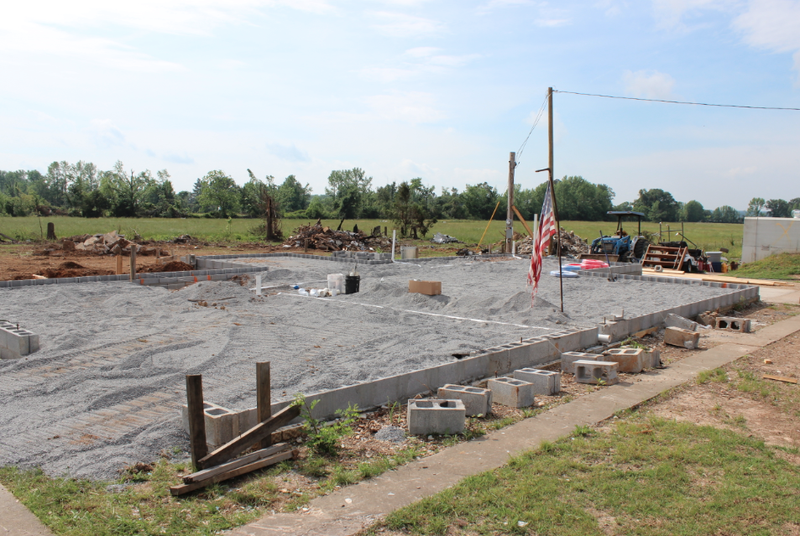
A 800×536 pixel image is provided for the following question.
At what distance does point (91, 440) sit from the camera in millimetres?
4234

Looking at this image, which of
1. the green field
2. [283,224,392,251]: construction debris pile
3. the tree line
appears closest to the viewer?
[283,224,392,251]: construction debris pile

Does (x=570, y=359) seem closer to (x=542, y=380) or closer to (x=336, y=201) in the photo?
(x=542, y=380)

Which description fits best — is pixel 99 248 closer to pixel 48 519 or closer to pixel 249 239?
pixel 249 239

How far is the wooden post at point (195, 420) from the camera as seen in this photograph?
3650 millimetres

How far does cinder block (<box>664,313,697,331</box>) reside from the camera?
29.7 ft

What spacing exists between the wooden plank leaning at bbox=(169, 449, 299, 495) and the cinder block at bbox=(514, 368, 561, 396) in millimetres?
→ 2742

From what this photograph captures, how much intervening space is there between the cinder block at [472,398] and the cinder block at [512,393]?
12.3 inches

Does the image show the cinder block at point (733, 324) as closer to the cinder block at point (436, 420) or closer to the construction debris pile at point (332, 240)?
the cinder block at point (436, 420)

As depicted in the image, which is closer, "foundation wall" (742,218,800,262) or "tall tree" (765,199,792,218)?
"foundation wall" (742,218,800,262)

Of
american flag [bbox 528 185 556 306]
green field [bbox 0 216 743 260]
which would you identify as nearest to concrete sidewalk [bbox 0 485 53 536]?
american flag [bbox 528 185 556 306]

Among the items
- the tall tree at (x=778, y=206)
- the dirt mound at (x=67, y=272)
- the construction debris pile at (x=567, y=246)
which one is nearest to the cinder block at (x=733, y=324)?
the construction debris pile at (x=567, y=246)

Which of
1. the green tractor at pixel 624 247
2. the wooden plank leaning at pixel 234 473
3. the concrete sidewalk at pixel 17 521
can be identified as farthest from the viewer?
the green tractor at pixel 624 247

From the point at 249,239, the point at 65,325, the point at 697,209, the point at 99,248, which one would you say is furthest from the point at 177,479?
the point at 697,209

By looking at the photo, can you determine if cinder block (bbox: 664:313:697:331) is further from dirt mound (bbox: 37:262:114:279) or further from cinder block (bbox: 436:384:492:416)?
dirt mound (bbox: 37:262:114:279)
